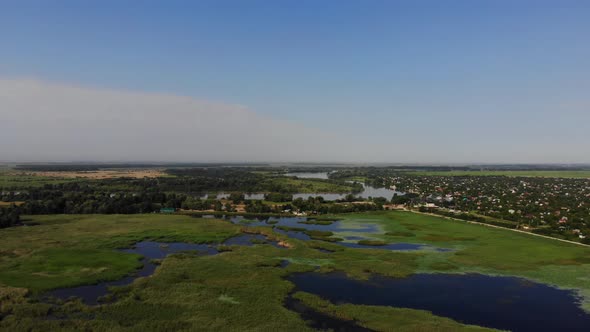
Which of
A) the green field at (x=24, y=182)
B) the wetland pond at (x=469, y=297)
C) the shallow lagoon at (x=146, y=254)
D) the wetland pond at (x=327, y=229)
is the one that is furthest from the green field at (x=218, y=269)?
the green field at (x=24, y=182)

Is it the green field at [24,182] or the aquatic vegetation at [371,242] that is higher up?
the green field at [24,182]

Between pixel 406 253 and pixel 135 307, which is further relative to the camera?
pixel 406 253

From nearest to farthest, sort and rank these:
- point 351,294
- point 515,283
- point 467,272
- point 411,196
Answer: point 351,294, point 515,283, point 467,272, point 411,196

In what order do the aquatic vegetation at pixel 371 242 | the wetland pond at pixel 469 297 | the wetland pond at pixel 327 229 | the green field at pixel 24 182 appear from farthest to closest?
the green field at pixel 24 182 → the aquatic vegetation at pixel 371 242 → the wetland pond at pixel 327 229 → the wetland pond at pixel 469 297

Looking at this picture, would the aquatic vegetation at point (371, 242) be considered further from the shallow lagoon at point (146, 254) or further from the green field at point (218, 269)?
the shallow lagoon at point (146, 254)

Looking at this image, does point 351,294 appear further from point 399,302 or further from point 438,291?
point 438,291

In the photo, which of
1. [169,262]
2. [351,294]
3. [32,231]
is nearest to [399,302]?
[351,294]

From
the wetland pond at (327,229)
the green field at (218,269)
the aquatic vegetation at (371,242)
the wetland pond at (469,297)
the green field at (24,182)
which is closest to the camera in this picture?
the green field at (218,269)
